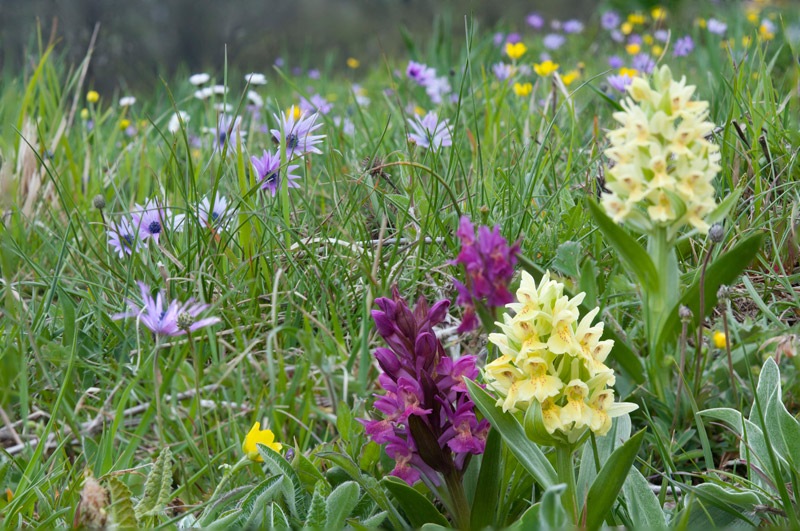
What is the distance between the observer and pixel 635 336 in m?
1.71

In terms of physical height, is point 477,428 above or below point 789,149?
below

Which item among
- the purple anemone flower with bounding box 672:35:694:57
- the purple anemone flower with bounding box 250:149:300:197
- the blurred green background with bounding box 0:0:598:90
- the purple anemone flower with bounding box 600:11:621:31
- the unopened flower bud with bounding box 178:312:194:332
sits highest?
the blurred green background with bounding box 0:0:598:90

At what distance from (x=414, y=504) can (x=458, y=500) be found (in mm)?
84

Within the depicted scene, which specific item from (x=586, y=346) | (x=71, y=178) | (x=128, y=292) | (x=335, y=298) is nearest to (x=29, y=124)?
(x=71, y=178)

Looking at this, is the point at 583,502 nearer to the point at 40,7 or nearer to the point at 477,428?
the point at 477,428

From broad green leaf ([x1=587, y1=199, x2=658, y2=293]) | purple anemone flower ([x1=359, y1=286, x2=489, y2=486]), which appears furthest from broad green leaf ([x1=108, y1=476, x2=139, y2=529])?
broad green leaf ([x1=587, y1=199, x2=658, y2=293])

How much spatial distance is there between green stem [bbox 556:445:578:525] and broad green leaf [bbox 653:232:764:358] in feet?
1.33

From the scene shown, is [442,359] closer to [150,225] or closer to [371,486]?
[371,486]

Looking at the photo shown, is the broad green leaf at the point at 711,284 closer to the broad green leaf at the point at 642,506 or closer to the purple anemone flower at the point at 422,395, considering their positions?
the broad green leaf at the point at 642,506

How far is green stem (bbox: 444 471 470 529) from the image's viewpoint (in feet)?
4.14

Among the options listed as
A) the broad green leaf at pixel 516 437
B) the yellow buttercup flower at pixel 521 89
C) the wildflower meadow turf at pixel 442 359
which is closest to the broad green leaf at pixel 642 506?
the wildflower meadow turf at pixel 442 359

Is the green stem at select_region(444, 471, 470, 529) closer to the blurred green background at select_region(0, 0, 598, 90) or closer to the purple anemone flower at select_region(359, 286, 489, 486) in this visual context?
the purple anemone flower at select_region(359, 286, 489, 486)

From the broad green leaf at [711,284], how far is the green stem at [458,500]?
0.49 metres

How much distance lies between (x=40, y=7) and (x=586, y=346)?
24.3 feet
